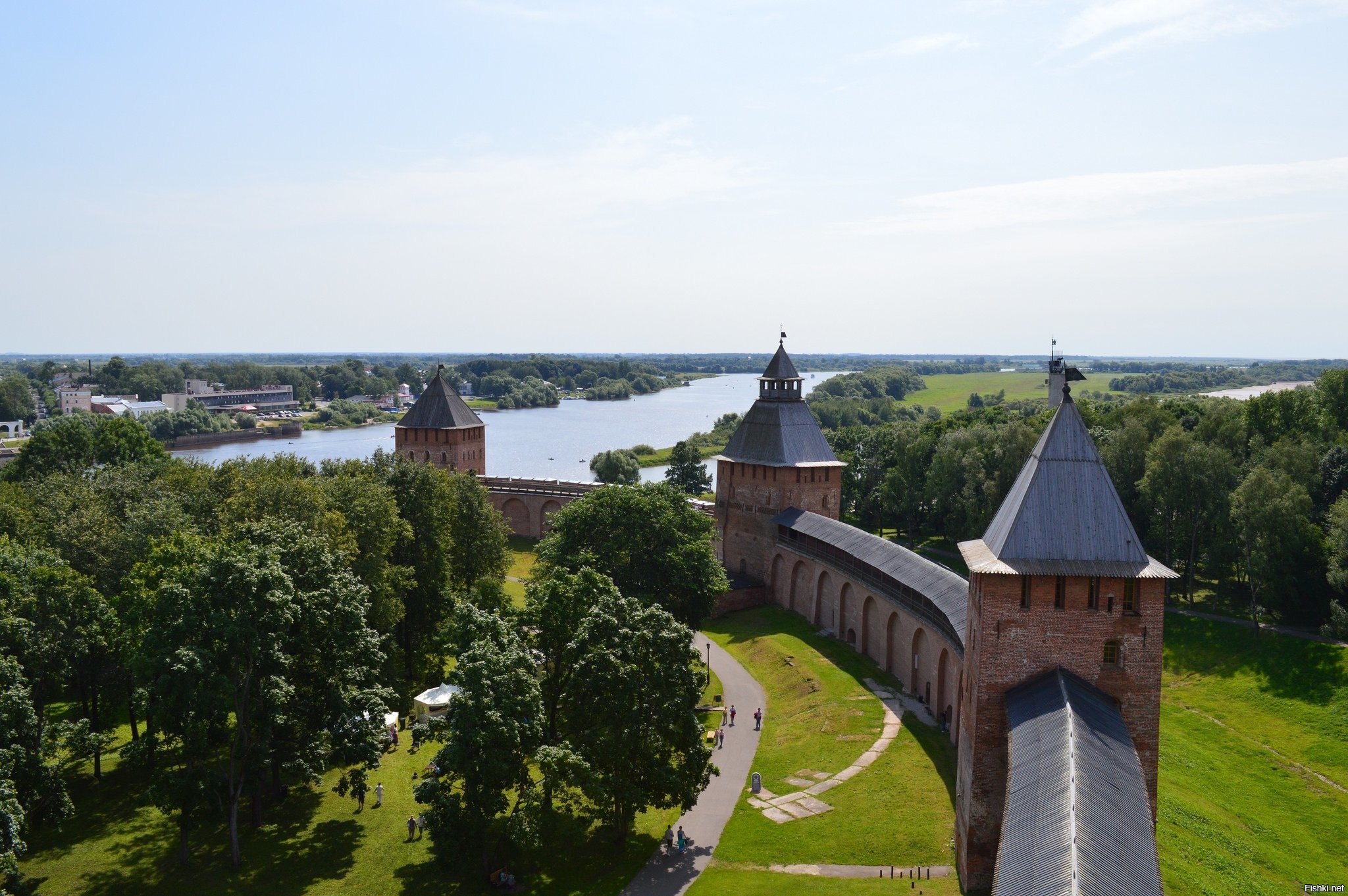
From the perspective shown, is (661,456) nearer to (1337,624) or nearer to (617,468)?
(617,468)

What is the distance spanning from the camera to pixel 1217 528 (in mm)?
46219

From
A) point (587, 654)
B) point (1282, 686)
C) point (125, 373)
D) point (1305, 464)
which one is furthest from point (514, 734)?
point (125, 373)

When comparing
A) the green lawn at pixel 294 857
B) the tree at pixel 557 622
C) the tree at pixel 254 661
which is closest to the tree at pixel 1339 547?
the green lawn at pixel 294 857

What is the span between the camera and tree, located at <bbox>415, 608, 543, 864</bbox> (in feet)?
72.7

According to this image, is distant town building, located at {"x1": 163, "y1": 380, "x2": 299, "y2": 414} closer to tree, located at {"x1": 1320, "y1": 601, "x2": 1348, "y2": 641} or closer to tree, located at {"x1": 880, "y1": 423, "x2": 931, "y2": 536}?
tree, located at {"x1": 880, "y1": 423, "x2": 931, "y2": 536}

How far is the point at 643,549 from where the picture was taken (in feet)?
127

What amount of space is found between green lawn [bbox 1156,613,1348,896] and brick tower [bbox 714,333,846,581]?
17729 millimetres

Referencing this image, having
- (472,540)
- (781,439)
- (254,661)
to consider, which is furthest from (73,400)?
(254,661)

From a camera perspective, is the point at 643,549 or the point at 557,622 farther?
the point at 643,549

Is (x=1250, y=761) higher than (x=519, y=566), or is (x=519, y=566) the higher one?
(x=519, y=566)

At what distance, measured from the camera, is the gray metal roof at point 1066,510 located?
69.8 ft

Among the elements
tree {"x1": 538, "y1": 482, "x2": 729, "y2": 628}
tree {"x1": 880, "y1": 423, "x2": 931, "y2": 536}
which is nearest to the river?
tree {"x1": 880, "y1": 423, "x2": 931, "y2": 536}

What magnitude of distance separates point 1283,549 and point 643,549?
2896 centimetres

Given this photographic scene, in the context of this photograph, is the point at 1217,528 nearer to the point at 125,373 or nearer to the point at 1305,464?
the point at 1305,464
